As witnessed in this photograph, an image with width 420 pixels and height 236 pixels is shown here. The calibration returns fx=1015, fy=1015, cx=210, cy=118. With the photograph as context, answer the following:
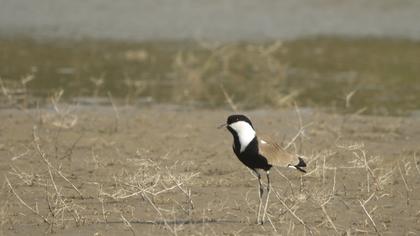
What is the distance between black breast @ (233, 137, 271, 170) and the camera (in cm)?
705

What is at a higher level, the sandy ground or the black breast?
the black breast

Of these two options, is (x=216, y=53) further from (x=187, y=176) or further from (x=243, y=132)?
(x=243, y=132)

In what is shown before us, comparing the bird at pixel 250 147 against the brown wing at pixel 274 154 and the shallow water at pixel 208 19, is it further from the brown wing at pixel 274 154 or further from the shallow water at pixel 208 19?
the shallow water at pixel 208 19

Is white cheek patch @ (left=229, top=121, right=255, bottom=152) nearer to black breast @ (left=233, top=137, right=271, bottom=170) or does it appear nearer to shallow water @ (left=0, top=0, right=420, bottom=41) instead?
black breast @ (left=233, top=137, right=271, bottom=170)

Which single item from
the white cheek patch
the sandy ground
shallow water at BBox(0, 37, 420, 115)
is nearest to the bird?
the white cheek patch

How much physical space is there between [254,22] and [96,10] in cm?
370

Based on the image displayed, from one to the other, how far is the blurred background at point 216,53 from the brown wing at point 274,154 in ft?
11.5

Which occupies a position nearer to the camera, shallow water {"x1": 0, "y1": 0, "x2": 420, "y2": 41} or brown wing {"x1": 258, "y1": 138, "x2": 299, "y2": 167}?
brown wing {"x1": 258, "y1": 138, "x2": 299, "y2": 167}

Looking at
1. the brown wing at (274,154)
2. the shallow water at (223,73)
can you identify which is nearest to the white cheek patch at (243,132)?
the brown wing at (274,154)

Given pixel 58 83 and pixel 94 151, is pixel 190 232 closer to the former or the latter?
pixel 94 151

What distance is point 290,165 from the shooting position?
7426 mm

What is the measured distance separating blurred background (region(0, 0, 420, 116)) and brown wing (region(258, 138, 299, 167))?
11.5 ft

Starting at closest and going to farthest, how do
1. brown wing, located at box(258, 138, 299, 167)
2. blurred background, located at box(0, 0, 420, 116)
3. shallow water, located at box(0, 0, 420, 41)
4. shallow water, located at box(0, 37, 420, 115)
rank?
brown wing, located at box(258, 138, 299, 167) < shallow water, located at box(0, 37, 420, 115) < blurred background, located at box(0, 0, 420, 116) < shallow water, located at box(0, 0, 420, 41)

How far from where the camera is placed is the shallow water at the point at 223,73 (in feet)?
46.5
